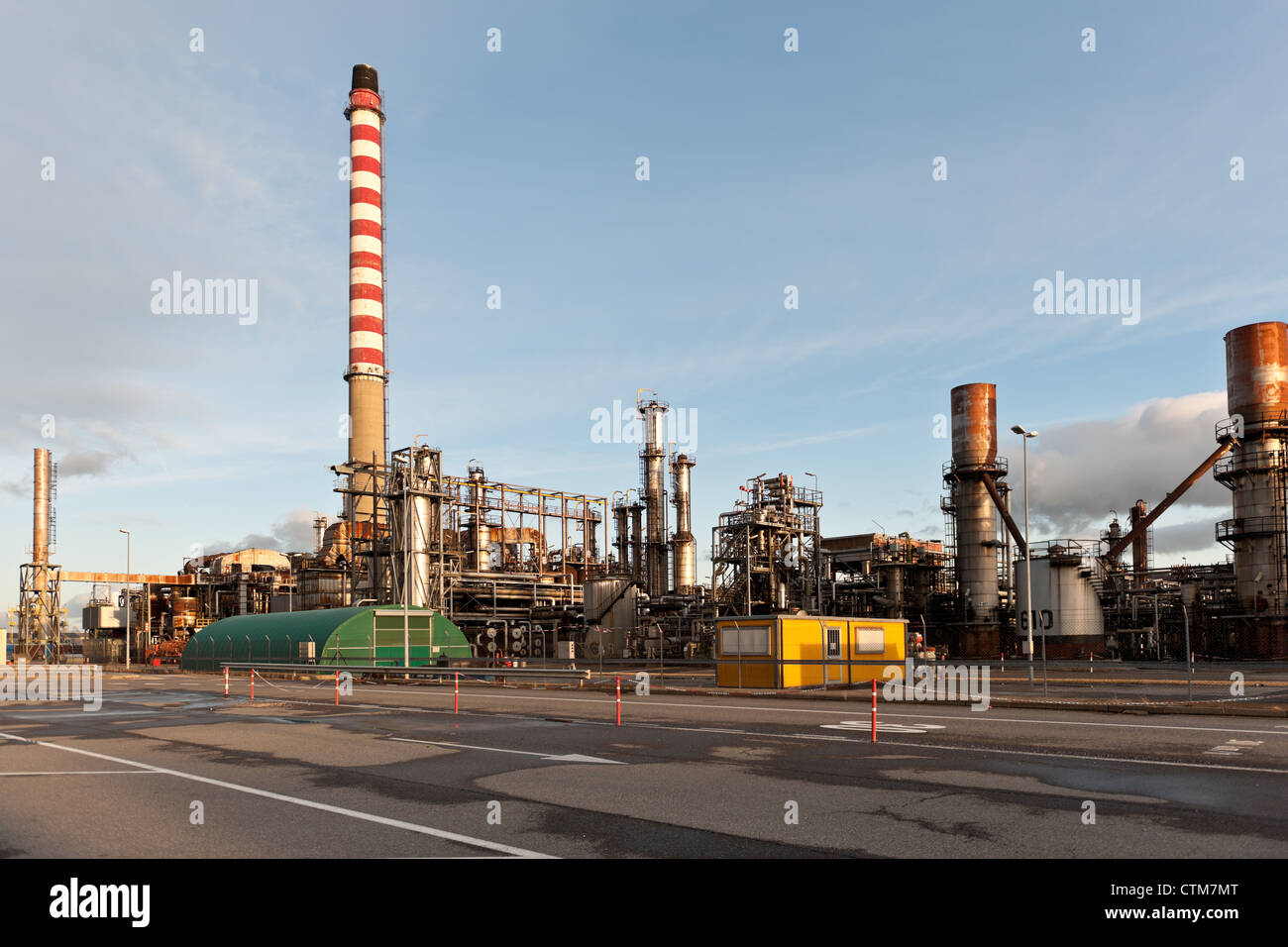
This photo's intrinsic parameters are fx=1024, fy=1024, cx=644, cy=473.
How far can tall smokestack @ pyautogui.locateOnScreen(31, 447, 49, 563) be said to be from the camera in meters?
83.8

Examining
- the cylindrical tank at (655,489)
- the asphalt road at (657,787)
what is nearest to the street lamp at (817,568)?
the cylindrical tank at (655,489)

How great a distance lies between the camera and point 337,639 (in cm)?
4681

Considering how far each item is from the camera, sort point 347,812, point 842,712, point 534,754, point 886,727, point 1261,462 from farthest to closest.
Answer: point 1261,462
point 842,712
point 886,727
point 534,754
point 347,812

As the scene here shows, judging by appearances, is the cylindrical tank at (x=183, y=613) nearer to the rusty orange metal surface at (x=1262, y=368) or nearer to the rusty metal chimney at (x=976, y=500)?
the rusty metal chimney at (x=976, y=500)

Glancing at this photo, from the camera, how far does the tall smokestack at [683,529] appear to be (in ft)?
265

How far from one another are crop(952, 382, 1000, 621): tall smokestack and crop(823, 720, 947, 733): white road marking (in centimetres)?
4779

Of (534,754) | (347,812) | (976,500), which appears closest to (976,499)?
(976,500)

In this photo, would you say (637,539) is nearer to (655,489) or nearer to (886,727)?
(655,489)

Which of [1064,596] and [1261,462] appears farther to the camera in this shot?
[1064,596]

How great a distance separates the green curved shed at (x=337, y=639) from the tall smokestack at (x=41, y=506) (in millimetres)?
37207

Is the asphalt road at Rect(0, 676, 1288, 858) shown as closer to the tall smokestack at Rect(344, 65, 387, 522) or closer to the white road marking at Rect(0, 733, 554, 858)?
the white road marking at Rect(0, 733, 554, 858)

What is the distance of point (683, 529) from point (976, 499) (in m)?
24.2

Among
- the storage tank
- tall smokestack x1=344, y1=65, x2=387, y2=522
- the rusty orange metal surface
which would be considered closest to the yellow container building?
the storage tank
